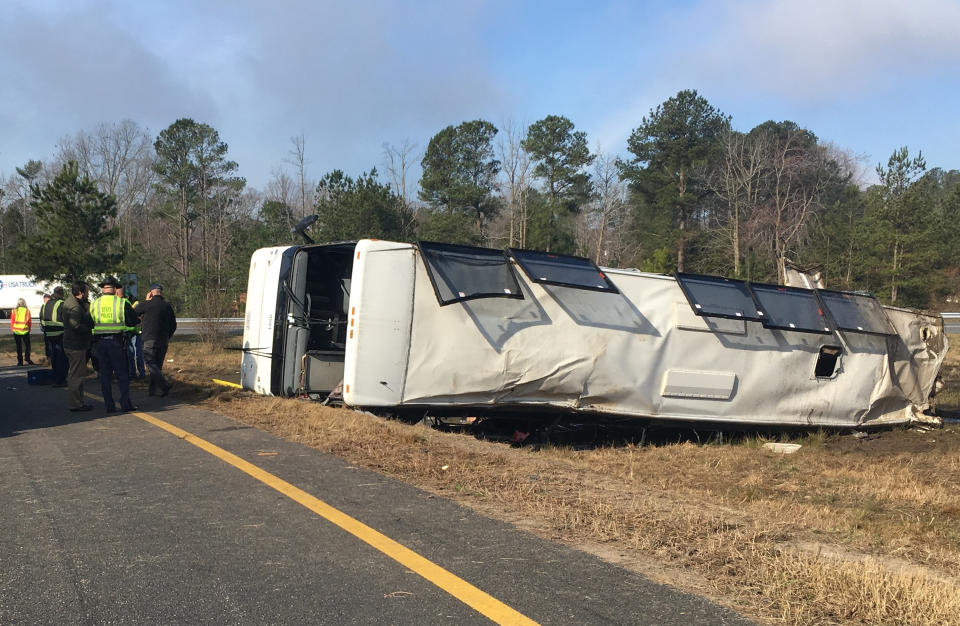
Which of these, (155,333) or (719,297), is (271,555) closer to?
(719,297)

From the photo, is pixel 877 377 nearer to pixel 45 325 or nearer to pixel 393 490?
pixel 393 490

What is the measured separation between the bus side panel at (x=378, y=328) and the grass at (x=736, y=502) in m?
0.40

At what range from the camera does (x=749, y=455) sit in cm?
906

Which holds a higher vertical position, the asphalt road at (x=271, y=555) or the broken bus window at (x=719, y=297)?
the broken bus window at (x=719, y=297)

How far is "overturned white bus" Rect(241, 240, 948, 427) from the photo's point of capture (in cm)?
817

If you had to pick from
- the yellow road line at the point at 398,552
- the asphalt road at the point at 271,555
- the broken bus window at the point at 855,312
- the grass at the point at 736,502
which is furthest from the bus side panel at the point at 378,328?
the broken bus window at the point at 855,312

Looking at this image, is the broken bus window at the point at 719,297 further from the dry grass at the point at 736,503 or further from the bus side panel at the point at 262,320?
the bus side panel at the point at 262,320

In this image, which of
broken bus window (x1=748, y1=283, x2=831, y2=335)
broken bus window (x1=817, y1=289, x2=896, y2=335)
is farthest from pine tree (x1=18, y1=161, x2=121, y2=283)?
broken bus window (x1=817, y1=289, x2=896, y2=335)

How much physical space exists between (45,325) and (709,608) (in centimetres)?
1485

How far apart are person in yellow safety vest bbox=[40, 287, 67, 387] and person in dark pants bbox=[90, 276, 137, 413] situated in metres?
3.28

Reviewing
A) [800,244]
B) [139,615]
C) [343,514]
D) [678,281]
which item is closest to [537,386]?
[678,281]

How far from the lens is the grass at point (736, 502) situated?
402 centimetres

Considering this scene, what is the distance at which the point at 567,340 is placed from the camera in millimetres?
8547

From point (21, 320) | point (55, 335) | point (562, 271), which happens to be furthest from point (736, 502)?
point (21, 320)
